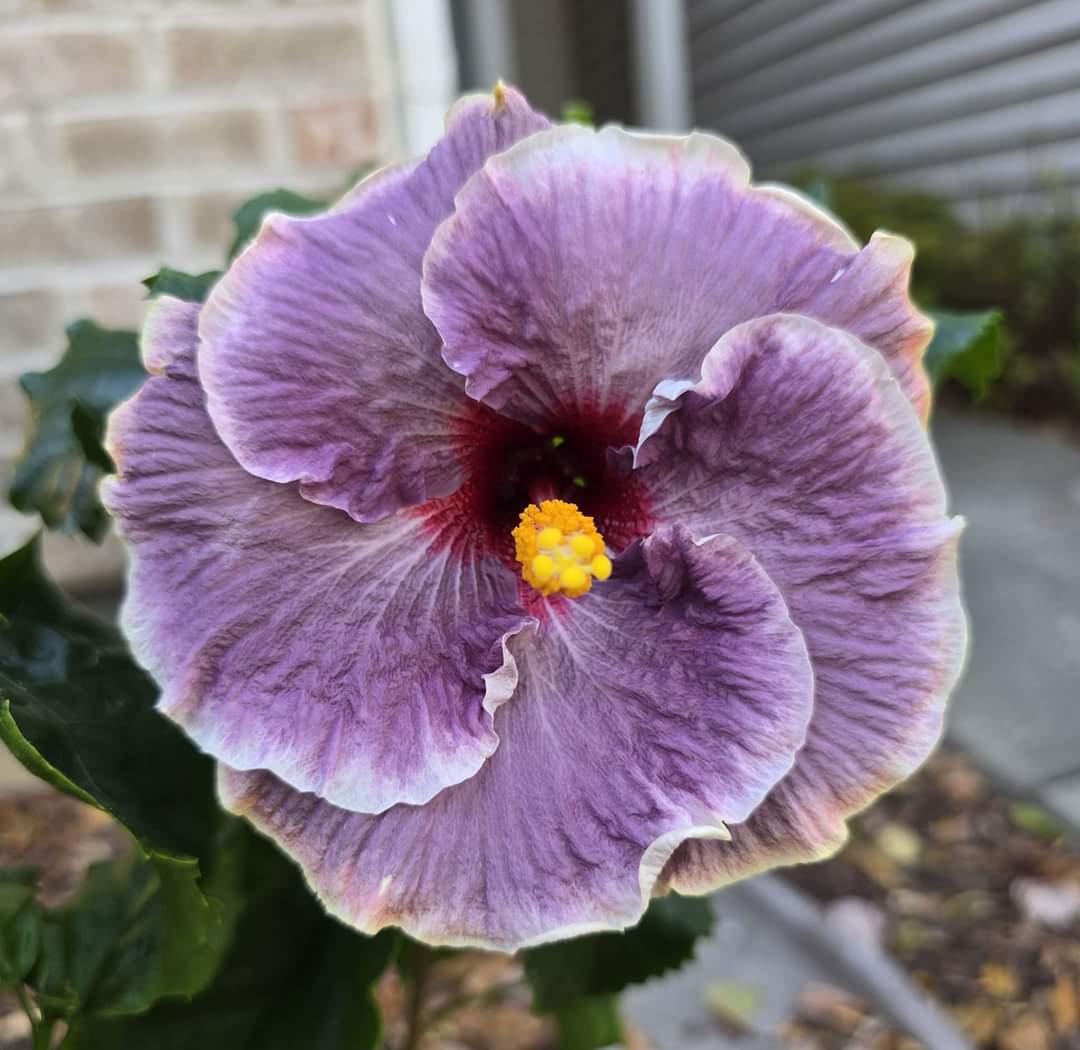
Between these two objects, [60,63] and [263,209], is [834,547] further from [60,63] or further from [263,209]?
[60,63]

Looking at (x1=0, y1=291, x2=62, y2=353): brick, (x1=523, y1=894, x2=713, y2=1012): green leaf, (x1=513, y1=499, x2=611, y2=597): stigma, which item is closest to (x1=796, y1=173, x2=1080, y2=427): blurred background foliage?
(x1=0, y1=291, x2=62, y2=353): brick

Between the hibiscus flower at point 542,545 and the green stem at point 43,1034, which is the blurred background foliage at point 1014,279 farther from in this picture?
the green stem at point 43,1034

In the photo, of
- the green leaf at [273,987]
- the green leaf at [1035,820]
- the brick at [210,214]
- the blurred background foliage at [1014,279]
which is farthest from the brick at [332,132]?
the blurred background foliage at [1014,279]

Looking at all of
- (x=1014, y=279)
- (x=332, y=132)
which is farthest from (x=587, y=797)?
(x=1014, y=279)

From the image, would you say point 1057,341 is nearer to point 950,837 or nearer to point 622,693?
point 950,837

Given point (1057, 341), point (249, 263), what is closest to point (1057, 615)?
point (1057, 341)
